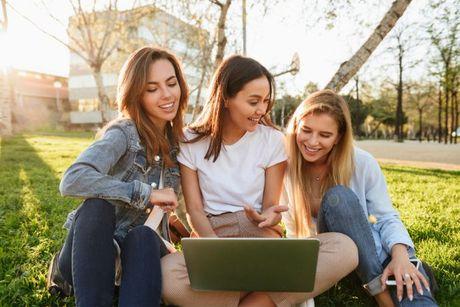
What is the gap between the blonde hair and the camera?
2398mm

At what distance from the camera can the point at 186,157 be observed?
2557mm

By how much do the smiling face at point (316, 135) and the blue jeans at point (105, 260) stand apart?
1.01 meters

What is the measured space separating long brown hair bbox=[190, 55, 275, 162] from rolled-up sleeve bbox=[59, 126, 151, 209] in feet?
1.79

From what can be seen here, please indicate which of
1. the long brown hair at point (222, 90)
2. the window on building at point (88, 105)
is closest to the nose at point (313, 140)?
the long brown hair at point (222, 90)

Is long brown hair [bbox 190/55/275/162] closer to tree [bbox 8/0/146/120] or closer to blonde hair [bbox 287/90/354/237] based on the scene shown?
blonde hair [bbox 287/90/354/237]

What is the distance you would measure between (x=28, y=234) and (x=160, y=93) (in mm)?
1894

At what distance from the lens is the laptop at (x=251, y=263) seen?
1617 mm

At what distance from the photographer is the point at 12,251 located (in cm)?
304

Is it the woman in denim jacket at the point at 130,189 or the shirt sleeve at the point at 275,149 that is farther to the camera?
the shirt sleeve at the point at 275,149

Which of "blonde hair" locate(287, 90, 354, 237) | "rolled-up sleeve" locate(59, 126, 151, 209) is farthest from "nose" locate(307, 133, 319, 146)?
"rolled-up sleeve" locate(59, 126, 151, 209)

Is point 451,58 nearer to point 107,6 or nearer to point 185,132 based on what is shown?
point 107,6

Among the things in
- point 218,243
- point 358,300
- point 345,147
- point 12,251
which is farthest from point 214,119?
point 12,251

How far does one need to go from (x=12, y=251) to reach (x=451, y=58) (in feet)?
70.9

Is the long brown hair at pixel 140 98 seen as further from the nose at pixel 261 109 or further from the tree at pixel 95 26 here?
the tree at pixel 95 26
